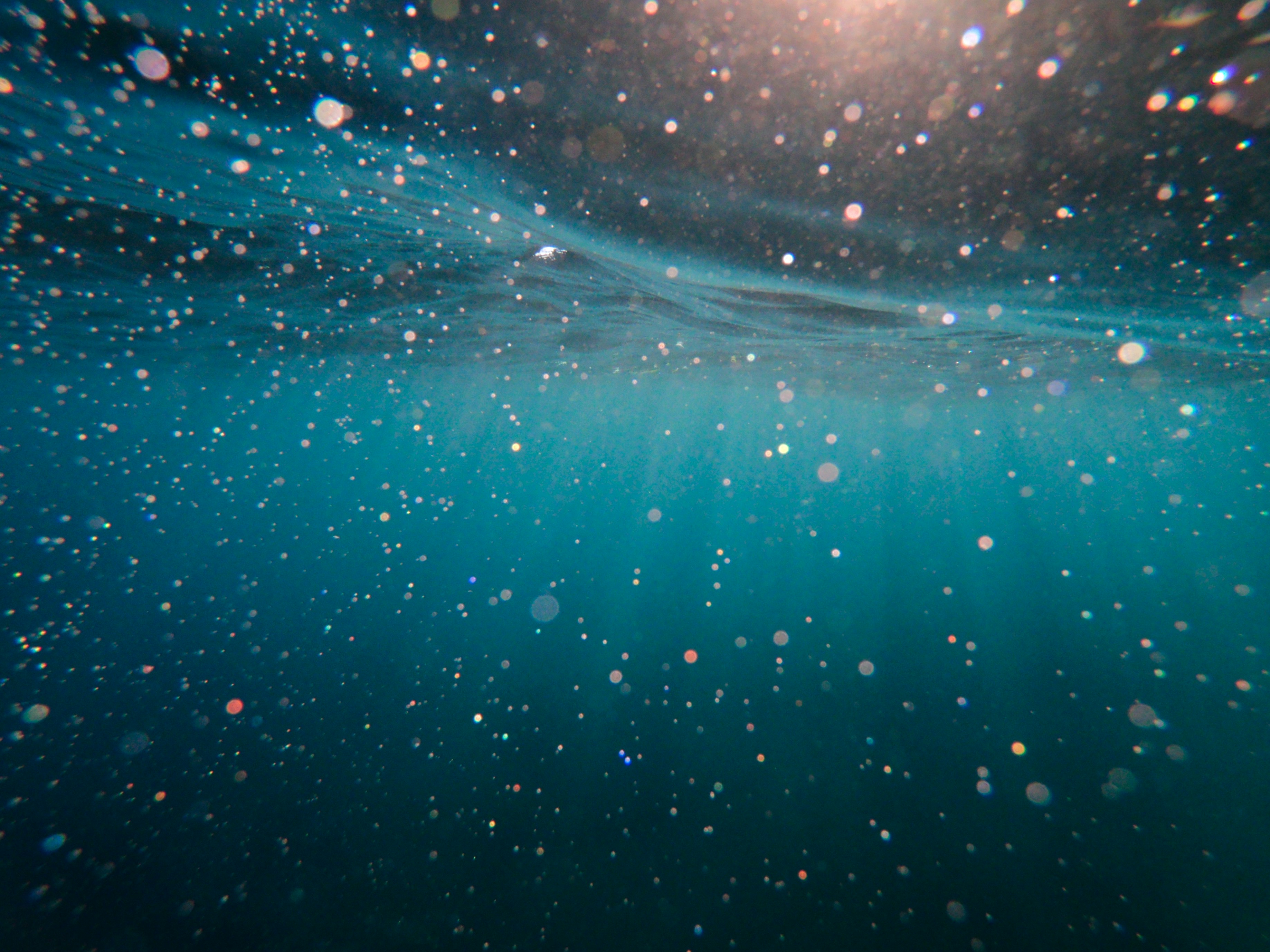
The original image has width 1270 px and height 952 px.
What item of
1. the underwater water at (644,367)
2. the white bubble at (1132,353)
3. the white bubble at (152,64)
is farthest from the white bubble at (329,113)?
the white bubble at (1132,353)

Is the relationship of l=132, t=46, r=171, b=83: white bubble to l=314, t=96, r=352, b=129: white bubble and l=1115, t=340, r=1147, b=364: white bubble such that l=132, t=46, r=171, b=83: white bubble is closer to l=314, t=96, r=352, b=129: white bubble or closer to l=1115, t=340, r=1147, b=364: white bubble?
l=314, t=96, r=352, b=129: white bubble

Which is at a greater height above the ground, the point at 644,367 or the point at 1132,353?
the point at 1132,353

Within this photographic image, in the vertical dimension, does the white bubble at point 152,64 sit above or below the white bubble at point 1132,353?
above

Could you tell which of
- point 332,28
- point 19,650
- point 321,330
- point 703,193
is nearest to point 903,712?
point 703,193

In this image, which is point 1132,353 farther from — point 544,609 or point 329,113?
point 544,609

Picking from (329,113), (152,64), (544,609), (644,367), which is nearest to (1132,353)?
(644,367)

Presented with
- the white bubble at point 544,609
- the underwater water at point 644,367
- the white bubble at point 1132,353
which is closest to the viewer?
the underwater water at point 644,367

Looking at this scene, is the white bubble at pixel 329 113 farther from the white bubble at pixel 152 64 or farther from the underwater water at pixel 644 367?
the white bubble at pixel 152 64

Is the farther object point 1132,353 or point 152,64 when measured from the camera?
point 1132,353

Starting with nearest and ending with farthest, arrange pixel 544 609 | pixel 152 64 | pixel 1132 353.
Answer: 1. pixel 152 64
2. pixel 1132 353
3. pixel 544 609
